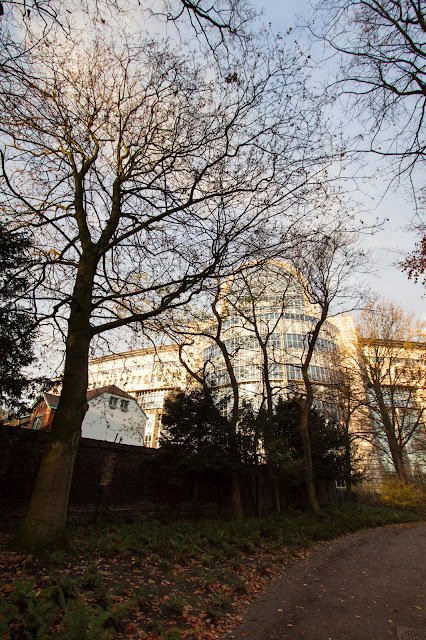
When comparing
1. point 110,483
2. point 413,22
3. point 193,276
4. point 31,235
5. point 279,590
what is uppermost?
point 413,22

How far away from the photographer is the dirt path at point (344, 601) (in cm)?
455

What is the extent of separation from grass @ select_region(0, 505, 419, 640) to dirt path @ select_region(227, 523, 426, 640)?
17.6 inches

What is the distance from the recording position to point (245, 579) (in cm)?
685

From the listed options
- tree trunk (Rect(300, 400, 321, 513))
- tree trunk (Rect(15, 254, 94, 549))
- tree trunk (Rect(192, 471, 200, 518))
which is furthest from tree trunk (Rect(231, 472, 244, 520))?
tree trunk (Rect(15, 254, 94, 549))

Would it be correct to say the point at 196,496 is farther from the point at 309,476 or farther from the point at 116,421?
the point at 116,421

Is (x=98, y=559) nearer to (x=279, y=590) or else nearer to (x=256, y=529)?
(x=279, y=590)

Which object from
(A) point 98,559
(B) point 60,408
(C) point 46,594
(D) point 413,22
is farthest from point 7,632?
(D) point 413,22

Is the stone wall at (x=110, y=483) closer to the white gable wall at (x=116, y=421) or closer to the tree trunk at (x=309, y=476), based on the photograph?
the tree trunk at (x=309, y=476)

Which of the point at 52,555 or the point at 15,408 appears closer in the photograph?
the point at 52,555

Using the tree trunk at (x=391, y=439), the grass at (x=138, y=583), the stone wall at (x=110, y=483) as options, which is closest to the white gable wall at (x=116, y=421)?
the stone wall at (x=110, y=483)

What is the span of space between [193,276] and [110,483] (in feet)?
24.8

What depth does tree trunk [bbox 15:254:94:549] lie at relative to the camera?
6.46 m

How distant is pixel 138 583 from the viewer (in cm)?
555

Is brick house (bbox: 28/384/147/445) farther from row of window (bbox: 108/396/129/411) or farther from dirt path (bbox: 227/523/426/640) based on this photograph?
dirt path (bbox: 227/523/426/640)
